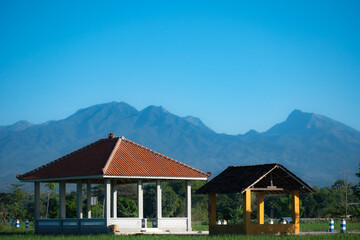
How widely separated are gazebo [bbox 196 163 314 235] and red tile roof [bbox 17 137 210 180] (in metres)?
4.42

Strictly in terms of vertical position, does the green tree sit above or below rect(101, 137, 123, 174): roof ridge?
below

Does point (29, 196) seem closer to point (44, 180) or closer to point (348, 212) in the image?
point (348, 212)

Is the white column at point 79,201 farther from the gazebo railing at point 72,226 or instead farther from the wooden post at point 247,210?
the wooden post at point 247,210

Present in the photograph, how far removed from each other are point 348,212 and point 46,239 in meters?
40.6

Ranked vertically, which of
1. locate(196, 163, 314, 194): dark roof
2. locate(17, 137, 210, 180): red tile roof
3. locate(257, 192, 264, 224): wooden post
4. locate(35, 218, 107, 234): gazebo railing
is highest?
locate(17, 137, 210, 180): red tile roof

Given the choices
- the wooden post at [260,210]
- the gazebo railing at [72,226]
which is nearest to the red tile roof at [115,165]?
the gazebo railing at [72,226]

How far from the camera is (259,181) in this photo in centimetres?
3372

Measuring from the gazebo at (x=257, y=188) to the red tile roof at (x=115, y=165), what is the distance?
14.5 feet

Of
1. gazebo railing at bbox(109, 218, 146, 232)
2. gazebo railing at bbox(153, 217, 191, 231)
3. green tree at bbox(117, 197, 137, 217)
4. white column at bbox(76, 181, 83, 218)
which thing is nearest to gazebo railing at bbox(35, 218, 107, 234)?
gazebo railing at bbox(109, 218, 146, 232)

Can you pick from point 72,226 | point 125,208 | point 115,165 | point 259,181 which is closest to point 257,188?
point 259,181

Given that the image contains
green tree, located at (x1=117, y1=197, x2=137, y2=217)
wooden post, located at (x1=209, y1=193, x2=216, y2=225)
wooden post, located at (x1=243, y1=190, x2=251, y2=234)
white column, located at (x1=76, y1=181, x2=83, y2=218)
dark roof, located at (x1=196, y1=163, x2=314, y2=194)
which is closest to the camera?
wooden post, located at (x1=243, y1=190, x2=251, y2=234)

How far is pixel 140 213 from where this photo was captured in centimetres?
3666

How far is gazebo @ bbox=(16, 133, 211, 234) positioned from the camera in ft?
117

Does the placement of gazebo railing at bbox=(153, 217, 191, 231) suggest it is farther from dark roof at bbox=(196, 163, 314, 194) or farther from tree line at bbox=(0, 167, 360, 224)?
tree line at bbox=(0, 167, 360, 224)
